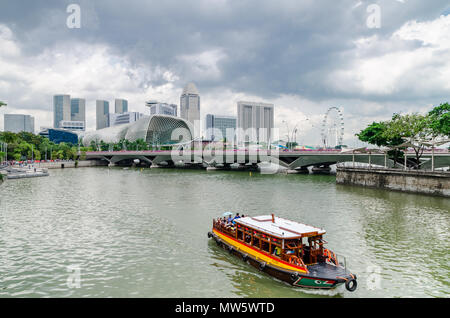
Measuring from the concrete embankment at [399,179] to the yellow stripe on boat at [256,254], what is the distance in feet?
108

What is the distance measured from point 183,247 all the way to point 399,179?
3669 cm

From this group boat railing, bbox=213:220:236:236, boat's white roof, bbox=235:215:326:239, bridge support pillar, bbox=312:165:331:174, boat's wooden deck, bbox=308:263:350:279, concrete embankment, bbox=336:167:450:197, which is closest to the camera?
boat's wooden deck, bbox=308:263:350:279

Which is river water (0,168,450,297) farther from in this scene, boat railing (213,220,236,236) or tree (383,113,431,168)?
tree (383,113,431,168)

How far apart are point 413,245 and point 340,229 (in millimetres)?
4881

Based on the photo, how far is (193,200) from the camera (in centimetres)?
3634

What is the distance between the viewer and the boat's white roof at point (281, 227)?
1445cm

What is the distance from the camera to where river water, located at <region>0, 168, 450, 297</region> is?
45.2 feet

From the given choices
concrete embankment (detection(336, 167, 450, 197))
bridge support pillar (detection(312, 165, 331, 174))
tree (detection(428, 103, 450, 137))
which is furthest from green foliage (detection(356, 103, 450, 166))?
bridge support pillar (detection(312, 165, 331, 174))

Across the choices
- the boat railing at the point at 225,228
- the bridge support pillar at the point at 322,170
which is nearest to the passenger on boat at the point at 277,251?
the boat railing at the point at 225,228

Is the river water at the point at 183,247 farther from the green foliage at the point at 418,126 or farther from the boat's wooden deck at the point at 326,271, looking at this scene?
the green foliage at the point at 418,126

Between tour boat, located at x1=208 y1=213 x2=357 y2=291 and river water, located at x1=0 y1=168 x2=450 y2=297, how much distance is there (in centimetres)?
54

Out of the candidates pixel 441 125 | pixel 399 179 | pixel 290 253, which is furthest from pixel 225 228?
pixel 441 125
